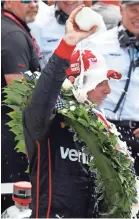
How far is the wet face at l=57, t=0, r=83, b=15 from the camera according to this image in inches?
231

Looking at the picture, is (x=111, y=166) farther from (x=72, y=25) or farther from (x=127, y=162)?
(x=72, y=25)

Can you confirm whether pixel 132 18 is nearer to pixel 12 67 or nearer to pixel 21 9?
pixel 21 9

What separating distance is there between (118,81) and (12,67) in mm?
792

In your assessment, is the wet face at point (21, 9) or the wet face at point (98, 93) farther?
the wet face at point (21, 9)

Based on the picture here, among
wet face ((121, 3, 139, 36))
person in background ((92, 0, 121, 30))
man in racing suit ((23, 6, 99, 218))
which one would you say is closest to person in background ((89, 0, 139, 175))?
wet face ((121, 3, 139, 36))

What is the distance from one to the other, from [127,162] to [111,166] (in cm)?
11

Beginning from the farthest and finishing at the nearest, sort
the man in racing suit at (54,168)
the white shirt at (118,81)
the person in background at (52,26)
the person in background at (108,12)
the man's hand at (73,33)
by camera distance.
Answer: the person in background at (108,12)
the person in background at (52,26)
the white shirt at (118,81)
the man in racing suit at (54,168)
the man's hand at (73,33)

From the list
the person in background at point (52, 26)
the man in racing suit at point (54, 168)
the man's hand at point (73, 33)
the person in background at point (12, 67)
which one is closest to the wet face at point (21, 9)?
the person in background at point (12, 67)

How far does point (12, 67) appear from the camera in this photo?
4.89 metres

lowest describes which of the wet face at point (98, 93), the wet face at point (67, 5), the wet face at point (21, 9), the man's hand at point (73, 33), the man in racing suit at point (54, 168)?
the man in racing suit at point (54, 168)

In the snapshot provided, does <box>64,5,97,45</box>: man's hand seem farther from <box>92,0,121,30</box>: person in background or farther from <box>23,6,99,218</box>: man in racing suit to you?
<box>92,0,121,30</box>: person in background

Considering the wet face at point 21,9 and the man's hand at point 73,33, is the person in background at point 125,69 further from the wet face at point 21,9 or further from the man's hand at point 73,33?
the man's hand at point 73,33

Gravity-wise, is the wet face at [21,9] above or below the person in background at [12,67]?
above

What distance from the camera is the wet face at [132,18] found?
530 cm
